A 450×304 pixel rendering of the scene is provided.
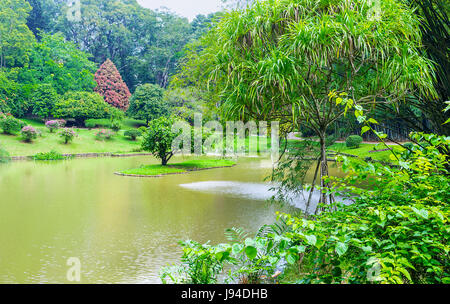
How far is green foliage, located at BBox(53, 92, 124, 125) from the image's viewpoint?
85.9 feet

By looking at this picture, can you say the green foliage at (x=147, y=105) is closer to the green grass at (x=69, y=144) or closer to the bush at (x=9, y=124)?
the green grass at (x=69, y=144)

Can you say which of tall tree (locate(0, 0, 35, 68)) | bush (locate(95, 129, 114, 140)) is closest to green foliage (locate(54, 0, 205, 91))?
tall tree (locate(0, 0, 35, 68))

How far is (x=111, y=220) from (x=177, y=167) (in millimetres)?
8113

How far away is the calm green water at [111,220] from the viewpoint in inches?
177

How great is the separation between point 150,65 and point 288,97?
126 ft

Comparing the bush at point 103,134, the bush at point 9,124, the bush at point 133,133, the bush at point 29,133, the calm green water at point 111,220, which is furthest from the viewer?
the bush at point 133,133

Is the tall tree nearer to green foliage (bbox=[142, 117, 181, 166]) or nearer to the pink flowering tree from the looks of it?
the pink flowering tree

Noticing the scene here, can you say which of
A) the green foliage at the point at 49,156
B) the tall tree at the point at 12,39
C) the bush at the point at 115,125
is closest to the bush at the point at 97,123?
the bush at the point at 115,125

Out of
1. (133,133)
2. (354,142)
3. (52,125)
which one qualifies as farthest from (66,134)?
(354,142)

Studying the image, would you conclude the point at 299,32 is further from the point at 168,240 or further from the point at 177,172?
the point at 177,172

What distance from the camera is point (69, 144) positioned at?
21.8 metres

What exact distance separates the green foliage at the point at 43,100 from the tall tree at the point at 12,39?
15.0 ft
